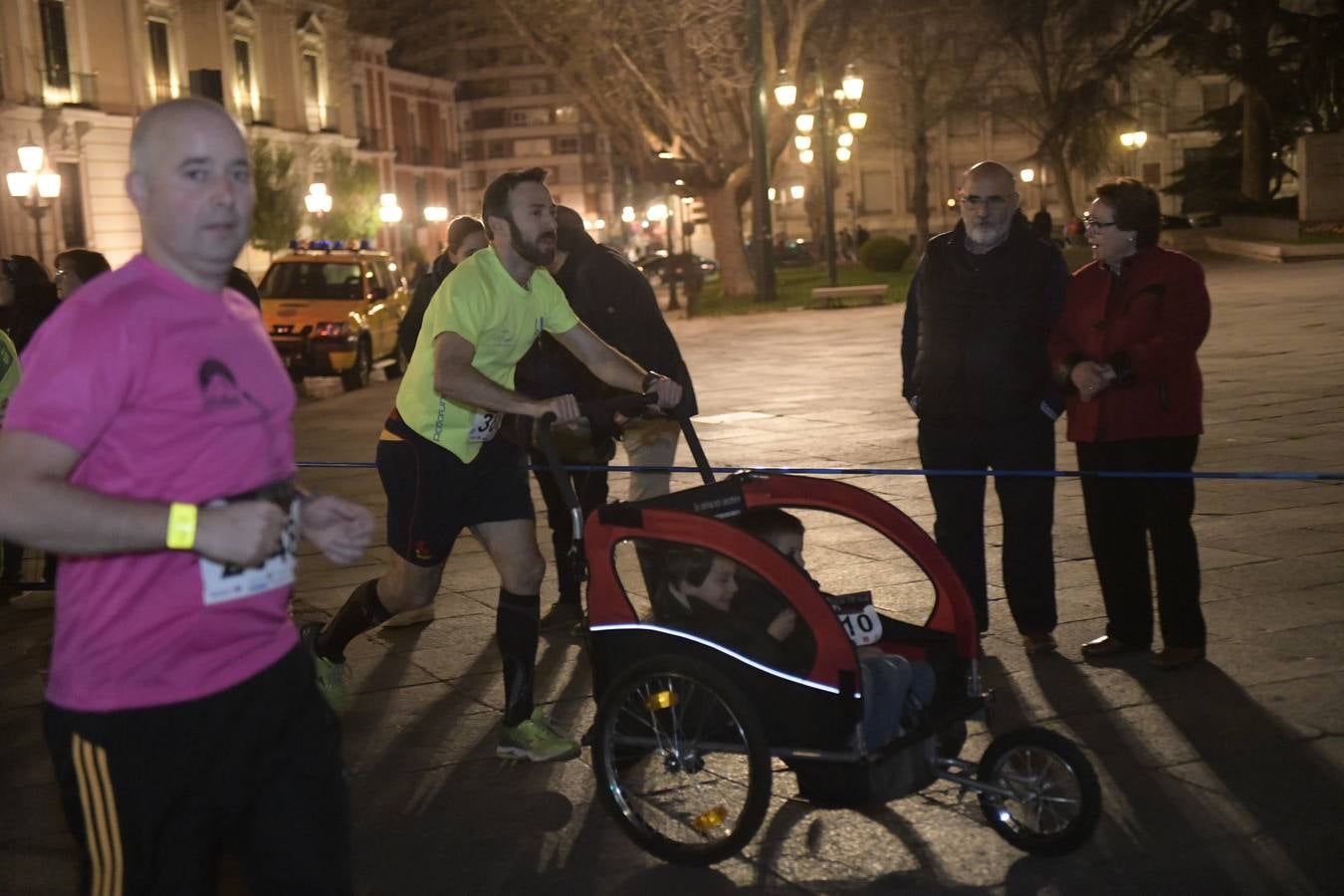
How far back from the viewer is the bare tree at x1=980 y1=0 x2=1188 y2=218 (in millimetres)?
43312

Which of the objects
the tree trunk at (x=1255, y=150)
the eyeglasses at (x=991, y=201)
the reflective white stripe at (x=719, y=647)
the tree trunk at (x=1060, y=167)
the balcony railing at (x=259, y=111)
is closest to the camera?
the reflective white stripe at (x=719, y=647)

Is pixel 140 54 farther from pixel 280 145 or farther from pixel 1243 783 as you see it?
pixel 1243 783

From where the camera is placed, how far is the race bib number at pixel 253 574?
2656 millimetres

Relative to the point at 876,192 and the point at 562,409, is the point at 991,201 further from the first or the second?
the point at 876,192

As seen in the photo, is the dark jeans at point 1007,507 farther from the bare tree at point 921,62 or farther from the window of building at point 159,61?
the window of building at point 159,61

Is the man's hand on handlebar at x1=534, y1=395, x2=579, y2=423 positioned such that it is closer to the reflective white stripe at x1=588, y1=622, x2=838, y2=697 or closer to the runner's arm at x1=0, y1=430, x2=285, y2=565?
the reflective white stripe at x1=588, y1=622, x2=838, y2=697

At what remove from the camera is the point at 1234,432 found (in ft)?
38.0

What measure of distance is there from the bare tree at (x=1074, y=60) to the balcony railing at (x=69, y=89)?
25233mm

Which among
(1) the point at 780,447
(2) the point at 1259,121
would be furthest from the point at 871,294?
(2) the point at 1259,121

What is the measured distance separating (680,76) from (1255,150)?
21097 mm

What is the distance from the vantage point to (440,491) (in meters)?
5.21

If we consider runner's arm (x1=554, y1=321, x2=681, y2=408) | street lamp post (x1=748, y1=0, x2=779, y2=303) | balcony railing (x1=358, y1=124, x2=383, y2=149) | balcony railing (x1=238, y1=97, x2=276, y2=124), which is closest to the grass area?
street lamp post (x1=748, y1=0, x2=779, y2=303)

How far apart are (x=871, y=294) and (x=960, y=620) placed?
26.1m

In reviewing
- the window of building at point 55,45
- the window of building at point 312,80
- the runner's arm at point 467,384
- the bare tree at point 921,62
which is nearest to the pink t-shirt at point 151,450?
the runner's arm at point 467,384
